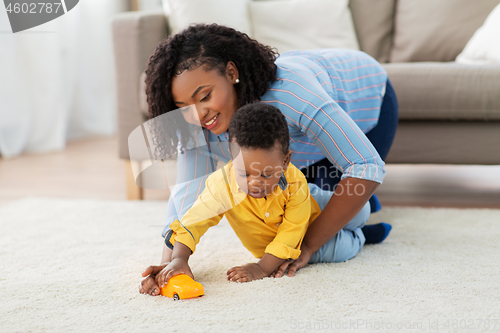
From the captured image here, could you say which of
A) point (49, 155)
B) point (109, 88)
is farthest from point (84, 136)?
point (49, 155)

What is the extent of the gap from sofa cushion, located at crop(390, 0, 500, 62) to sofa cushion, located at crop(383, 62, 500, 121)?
433 millimetres

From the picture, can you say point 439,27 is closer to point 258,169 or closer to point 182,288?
point 258,169

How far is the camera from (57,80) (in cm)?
272

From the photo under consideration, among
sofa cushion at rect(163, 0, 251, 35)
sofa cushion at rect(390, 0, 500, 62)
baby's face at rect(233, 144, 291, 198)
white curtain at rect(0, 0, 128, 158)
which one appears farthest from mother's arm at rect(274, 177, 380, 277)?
white curtain at rect(0, 0, 128, 158)

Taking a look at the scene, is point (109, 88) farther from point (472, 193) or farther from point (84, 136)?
point (472, 193)

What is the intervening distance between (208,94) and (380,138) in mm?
530

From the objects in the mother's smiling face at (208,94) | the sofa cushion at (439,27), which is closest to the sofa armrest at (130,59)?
the mother's smiling face at (208,94)

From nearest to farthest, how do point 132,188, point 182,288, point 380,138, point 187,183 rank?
Answer: point 182,288 < point 187,183 < point 380,138 < point 132,188

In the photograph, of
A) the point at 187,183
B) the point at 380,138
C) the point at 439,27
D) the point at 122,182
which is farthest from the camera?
the point at 122,182

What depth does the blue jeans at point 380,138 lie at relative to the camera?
1.20 m

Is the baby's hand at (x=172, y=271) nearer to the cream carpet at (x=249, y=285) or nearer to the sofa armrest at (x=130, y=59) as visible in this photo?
the cream carpet at (x=249, y=285)

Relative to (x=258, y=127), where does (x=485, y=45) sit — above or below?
below

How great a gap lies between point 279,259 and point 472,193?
3.29 feet

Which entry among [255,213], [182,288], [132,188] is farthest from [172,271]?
[132,188]
